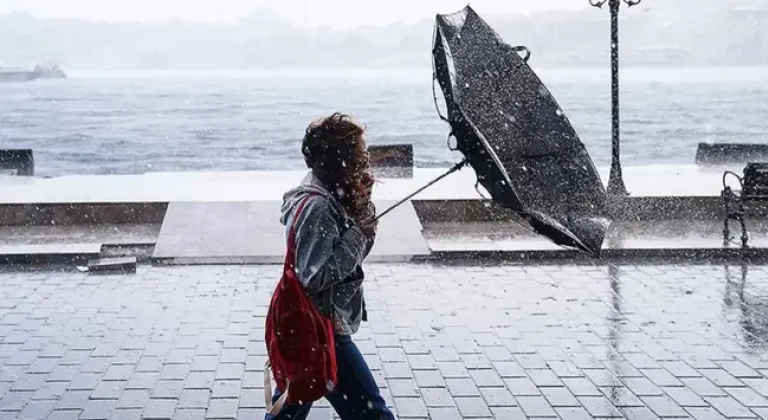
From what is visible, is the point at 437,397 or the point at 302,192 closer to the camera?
the point at 302,192

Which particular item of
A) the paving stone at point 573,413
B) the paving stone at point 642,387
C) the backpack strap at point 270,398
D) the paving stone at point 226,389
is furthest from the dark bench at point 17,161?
the backpack strap at point 270,398

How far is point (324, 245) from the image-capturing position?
356cm

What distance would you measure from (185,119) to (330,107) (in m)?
16.3

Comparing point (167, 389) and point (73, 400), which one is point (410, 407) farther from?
point (73, 400)

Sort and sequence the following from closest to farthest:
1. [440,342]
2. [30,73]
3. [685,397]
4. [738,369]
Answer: [685,397] → [738,369] → [440,342] → [30,73]

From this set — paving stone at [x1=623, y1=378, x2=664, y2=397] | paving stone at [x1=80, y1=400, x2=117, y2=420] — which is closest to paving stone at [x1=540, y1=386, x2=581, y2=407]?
paving stone at [x1=623, y1=378, x2=664, y2=397]

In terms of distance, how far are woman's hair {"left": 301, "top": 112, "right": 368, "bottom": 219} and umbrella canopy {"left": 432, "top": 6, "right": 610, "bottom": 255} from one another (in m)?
0.39

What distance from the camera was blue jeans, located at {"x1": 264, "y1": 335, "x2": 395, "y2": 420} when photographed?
3799mm

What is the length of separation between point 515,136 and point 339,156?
30.0 inches

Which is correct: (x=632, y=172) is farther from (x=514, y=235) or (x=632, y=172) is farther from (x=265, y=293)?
(x=265, y=293)

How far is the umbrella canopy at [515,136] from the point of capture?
3584mm

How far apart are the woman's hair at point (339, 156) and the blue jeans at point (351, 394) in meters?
0.60

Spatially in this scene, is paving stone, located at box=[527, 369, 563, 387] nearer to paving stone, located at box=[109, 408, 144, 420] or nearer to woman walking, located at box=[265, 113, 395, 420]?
paving stone, located at box=[109, 408, 144, 420]

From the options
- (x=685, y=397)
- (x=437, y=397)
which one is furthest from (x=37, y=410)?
(x=685, y=397)
